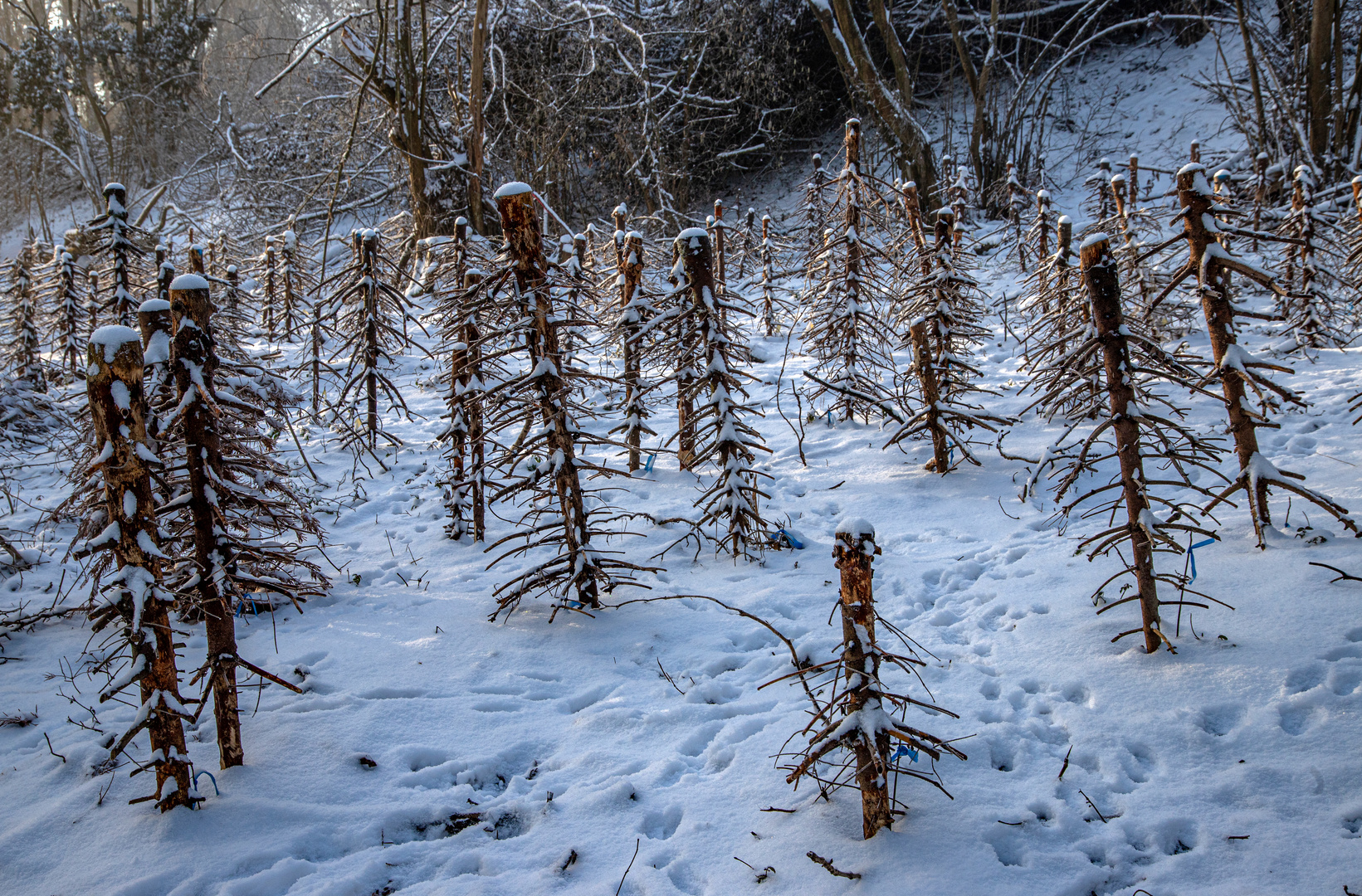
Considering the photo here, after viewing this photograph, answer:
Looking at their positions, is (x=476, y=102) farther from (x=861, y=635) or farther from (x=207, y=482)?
(x=861, y=635)

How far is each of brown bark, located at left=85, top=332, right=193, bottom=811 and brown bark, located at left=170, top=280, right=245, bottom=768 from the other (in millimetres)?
190

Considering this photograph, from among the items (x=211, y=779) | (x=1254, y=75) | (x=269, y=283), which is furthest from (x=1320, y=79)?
(x=269, y=283)

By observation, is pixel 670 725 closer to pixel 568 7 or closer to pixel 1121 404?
pixel 1121 404

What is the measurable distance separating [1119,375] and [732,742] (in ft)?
7.60

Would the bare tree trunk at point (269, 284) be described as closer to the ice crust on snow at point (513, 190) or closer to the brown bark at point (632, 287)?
the brown bark at point (632, 287)

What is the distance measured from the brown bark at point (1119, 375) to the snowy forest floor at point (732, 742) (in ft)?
1.84

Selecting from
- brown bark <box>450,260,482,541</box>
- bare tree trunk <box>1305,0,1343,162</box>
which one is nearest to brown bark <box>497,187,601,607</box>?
brown bark <box>450,260,482,541</box>

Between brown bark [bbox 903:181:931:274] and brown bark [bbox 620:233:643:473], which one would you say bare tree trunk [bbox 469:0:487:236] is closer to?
brown bark [bbox 620:233:643:473]

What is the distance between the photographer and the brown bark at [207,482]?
8.92 ft

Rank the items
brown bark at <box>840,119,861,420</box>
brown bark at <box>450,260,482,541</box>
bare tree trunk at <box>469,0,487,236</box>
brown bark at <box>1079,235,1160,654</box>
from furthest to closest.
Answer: bare tree trunk at <box>469,0,487,236</box>, brown bark at <box>840,119,861,420</box>, brown bark at <box>450,260,482,541</box>, brown bark at <box>1079,235,1160,654</box>

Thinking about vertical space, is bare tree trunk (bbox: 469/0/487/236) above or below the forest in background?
below

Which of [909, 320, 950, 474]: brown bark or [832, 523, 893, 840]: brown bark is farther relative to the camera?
[909, 320, 950, 474]: brown bark

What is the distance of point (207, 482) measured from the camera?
9.11ft

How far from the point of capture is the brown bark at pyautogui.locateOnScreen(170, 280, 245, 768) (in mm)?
2718
